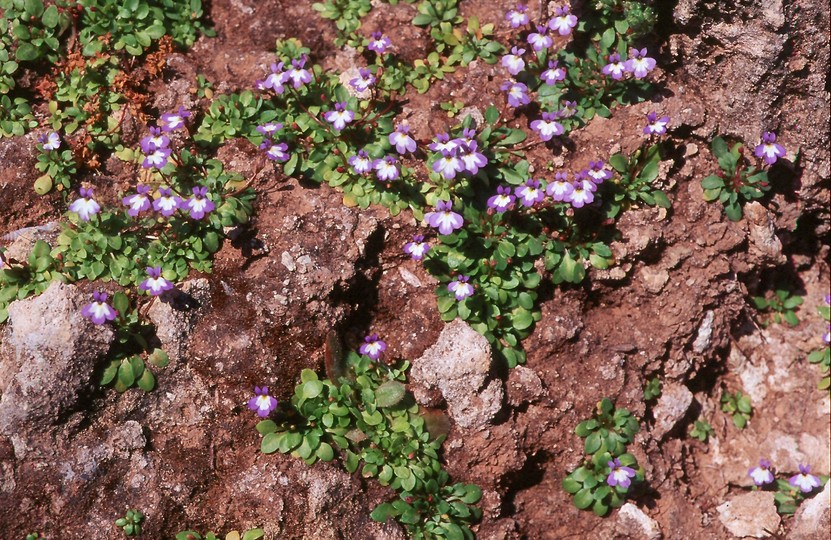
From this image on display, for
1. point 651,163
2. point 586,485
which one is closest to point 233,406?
point 586,485

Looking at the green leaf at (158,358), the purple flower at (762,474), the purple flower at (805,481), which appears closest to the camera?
the green leaf at (158,358)

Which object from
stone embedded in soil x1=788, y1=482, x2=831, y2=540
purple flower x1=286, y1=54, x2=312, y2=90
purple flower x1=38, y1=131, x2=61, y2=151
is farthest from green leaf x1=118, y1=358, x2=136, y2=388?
stone embedded in soil x1=788, y1=482, x2=831, y2=540

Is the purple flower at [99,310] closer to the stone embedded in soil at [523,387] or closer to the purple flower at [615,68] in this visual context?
the stone embedded in soil at [523,387]

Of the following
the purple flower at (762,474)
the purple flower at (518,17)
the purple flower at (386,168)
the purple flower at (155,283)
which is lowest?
the purple flower at (762,474)

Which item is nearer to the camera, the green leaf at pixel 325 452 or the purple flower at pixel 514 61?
the green leaf at pixel 325 452

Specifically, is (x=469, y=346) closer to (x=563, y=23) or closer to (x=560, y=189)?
Result: (x=560, y=189)

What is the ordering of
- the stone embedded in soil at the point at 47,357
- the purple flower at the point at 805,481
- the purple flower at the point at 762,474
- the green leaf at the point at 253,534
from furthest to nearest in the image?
the purple flower at the point at 762,474
the purple flower at the point at 805,481
the green leaf at the point at 253,534
the stone embedded in soil at the point at 47,357

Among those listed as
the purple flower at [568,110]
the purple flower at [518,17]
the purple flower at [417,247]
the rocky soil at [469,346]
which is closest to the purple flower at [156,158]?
the rocky soil at [469,346]
